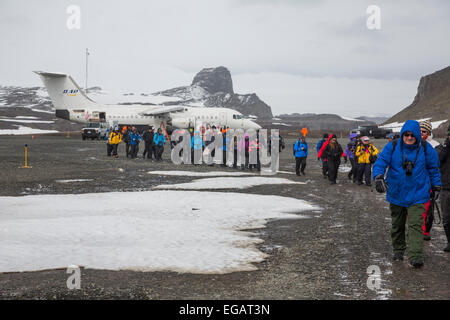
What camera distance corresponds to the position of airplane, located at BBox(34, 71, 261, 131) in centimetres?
5106

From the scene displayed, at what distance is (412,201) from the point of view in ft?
22.1

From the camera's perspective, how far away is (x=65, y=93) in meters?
56.2

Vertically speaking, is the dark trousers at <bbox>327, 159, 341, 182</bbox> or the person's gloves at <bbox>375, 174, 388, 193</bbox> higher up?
the person's gloves at <bbox>375, 174, 388, 193</bbox>

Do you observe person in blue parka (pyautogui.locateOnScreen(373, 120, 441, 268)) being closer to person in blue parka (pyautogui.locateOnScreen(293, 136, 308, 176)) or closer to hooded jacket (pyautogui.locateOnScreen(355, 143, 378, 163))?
hooded jacket (pyautogui.locateOnScreen(355, 143, 378, 163))

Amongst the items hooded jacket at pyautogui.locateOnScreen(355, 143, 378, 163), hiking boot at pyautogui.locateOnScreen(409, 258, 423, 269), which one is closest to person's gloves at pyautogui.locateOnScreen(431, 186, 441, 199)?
hiking boot at pyautogui.locateOnScreen(409, 258, 423, 269)

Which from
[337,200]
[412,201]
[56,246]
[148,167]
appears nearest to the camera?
[412,201]

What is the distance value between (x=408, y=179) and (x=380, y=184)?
43 cm

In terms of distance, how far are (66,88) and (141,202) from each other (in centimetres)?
4830

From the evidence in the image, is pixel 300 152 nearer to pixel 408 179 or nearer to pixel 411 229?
pixel 408 179

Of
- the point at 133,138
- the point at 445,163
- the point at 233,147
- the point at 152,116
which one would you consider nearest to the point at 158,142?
Answer: the point at 133,138

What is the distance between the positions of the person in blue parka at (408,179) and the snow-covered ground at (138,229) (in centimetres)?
209

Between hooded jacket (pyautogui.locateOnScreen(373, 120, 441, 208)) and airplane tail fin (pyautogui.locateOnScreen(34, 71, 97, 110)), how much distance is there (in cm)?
5253
